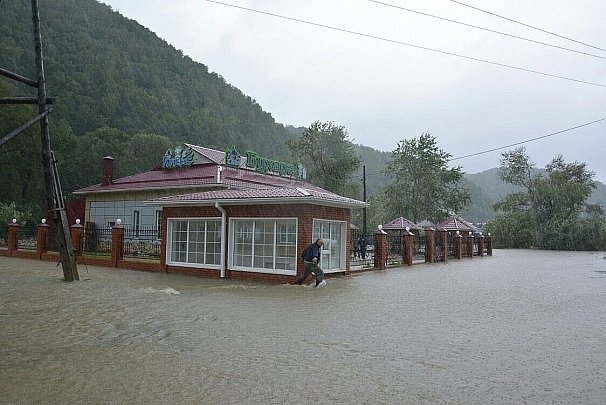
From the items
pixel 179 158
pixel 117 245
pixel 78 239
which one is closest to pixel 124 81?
pixel 179 158

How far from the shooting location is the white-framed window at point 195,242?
16.4 metres

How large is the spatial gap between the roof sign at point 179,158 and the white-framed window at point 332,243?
52.9ft

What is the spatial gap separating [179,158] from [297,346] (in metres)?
25.4

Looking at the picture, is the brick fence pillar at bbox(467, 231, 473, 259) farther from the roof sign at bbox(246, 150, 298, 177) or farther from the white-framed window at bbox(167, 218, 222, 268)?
the white-framed window at bbox(167, 218, 222, 268)

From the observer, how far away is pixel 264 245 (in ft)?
50.1

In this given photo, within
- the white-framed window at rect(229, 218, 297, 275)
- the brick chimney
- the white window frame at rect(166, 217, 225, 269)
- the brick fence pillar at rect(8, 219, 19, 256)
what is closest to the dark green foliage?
the brick chimney

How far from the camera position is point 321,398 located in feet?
15.6

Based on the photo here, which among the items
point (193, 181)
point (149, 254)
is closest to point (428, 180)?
point (193, 181)

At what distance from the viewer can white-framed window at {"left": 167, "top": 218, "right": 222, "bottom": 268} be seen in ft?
53.8

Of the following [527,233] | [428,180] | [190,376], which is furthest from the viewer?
[527,233]

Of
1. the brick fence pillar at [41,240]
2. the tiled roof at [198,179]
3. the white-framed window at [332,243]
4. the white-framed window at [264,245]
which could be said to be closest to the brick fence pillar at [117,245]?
the brick fence pillar at [41,240]

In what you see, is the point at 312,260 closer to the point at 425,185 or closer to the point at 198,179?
the point at 198,179

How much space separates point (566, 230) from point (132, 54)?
57182mm

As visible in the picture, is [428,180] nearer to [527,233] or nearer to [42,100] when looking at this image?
[527,233]
